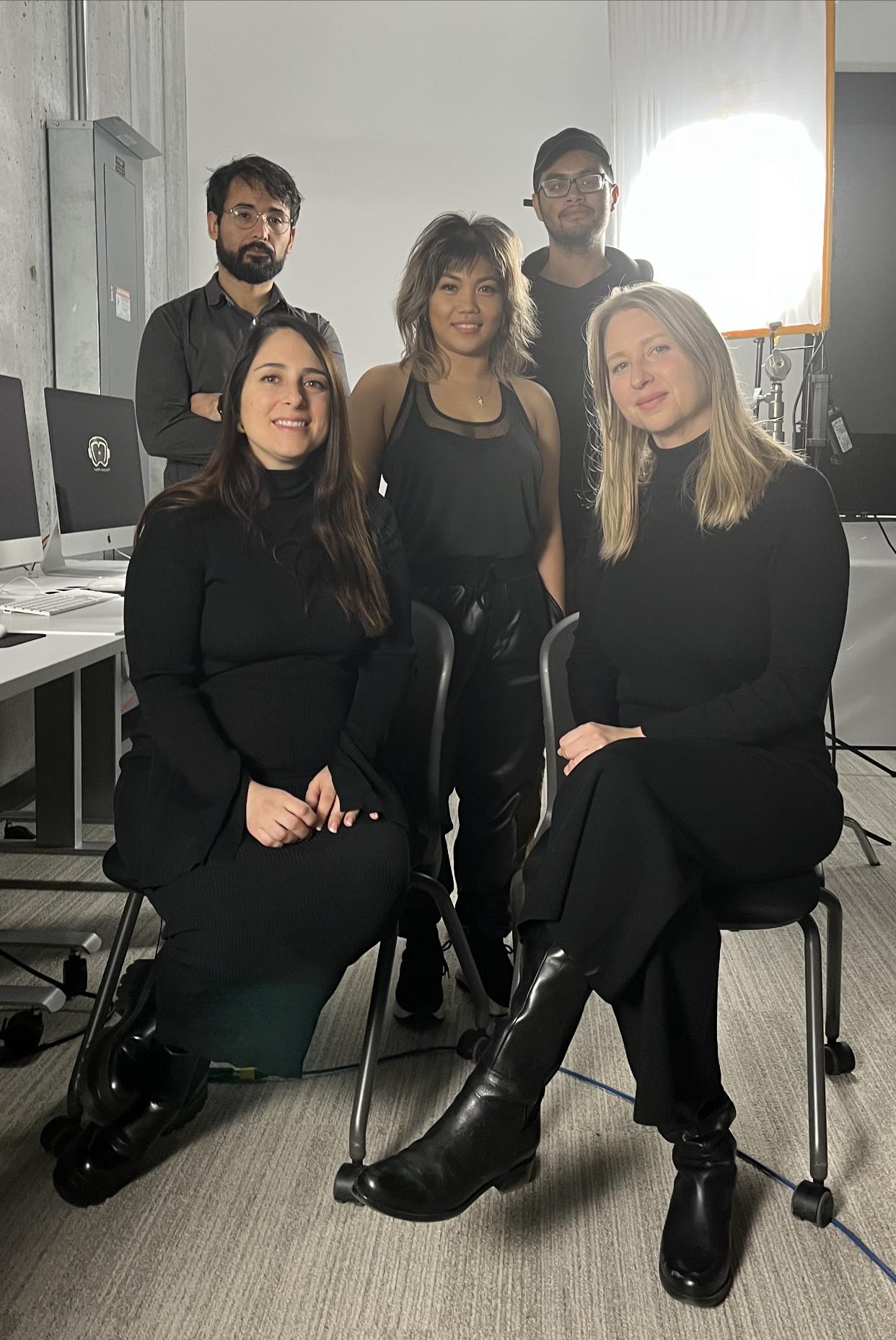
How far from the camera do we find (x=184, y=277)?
5281mm

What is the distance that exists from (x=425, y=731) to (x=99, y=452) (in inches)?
69.9

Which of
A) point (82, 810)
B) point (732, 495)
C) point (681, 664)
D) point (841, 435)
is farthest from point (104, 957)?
point (841, 435)

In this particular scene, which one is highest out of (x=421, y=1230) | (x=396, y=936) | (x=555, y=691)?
(x=555, y=691)

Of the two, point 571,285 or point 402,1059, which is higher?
point 571,285

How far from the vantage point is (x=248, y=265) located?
2.91 meters

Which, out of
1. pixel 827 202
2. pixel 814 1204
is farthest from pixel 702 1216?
pixel 827 202

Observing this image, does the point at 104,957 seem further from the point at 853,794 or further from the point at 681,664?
the point at 853,794

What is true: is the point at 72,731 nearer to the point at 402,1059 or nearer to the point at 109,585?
the point at 109,585

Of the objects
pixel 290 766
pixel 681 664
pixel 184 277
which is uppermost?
pixel 184 277

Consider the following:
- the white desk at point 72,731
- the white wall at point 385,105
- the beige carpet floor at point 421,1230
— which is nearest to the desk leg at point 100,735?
the white desk at point 72,731

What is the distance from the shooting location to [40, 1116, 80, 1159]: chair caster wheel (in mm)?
1742

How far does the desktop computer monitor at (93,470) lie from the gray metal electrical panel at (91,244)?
2.13 ft

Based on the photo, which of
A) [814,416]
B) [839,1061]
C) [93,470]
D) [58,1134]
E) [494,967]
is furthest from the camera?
[814,416]

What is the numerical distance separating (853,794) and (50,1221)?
3.07 metres
